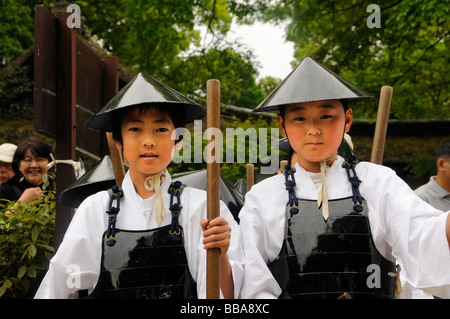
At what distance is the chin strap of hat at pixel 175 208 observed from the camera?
96.7 inches

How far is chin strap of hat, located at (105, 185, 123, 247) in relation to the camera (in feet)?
8.00

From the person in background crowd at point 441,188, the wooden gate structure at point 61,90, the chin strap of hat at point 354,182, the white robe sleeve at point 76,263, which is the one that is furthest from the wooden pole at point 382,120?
the wooden gate structure at point 61,90

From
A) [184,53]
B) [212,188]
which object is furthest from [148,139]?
[184,53]

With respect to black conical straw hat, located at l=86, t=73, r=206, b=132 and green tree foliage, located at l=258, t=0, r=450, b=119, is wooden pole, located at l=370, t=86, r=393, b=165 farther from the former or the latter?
green tree foliage, located at l=258, t=0, r=450, b=119

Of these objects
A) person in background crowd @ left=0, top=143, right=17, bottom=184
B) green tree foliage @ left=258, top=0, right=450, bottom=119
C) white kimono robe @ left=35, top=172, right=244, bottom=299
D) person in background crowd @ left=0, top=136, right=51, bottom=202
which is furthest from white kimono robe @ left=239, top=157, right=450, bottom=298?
green tree foliage @ left=258, top=0, right=450, bottom=119

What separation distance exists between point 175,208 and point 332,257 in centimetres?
82

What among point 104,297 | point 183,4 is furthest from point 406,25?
point 104,297

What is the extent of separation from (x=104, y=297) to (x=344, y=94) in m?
1.54

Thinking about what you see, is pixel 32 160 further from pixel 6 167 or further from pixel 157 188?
pixel 157 188

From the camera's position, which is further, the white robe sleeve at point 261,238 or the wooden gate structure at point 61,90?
the wooden gate structure at point 61,90

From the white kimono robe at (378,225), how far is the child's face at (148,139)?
1.69 ft

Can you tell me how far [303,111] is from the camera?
97.4 inches

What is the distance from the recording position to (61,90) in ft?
11.7

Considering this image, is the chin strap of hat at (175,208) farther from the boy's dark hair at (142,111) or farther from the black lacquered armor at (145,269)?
the boy's dark hair at (142,111)
